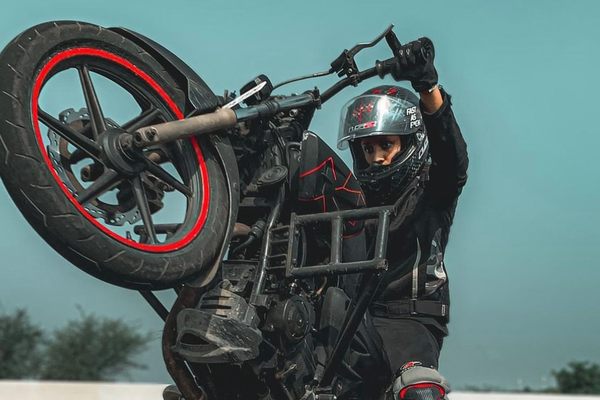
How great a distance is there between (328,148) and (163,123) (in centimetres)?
82

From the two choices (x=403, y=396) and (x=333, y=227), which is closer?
(x=333, y=227)

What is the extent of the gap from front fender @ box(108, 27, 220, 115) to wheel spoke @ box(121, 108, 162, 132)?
12cm

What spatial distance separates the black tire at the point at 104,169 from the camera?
336cm

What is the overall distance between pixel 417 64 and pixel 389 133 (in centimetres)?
74

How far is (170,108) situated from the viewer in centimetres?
391

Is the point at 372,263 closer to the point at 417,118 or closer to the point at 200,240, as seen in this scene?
the point at 200,240

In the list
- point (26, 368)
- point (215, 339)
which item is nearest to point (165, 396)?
point (215, 339)

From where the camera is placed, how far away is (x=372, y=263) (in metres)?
4.00

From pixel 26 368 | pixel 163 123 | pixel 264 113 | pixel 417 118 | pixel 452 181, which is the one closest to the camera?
pixel 163 123

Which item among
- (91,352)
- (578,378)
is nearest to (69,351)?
(91,352)

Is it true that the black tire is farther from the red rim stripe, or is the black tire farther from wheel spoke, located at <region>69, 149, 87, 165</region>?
wheel spoke, located at <region>69, 149, 87, 165</region>

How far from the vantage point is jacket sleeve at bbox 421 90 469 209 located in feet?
13.9

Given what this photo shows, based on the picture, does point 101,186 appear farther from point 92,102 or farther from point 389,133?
point 389,133

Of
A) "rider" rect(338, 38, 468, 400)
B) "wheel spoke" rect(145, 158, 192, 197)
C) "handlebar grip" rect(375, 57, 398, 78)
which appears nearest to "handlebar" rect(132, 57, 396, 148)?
"handlebar grip" rect(375, 57, 398, 78)
